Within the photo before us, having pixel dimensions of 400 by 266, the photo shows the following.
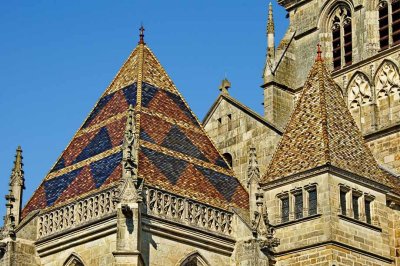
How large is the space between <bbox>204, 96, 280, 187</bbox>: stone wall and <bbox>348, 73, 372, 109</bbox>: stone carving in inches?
166

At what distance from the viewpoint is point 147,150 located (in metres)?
23.0

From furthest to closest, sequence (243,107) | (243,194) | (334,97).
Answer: (243,107) → (334,97) → (243,194)

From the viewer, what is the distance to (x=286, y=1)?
34.0 meters

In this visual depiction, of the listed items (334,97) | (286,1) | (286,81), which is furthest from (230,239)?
(286,1)

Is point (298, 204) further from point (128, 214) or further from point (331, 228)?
point (128, 214)

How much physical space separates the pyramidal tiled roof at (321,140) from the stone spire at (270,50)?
213 inches

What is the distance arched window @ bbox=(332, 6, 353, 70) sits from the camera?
31.7 m

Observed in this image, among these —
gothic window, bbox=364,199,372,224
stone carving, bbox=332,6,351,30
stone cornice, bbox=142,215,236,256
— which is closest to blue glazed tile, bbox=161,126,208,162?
stone cornice, bbox=142,215,236,256

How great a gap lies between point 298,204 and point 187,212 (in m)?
2.92

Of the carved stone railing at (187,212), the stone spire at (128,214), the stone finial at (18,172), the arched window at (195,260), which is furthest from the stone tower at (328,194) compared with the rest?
the stone finial at (18,172)

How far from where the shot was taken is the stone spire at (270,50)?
104ft

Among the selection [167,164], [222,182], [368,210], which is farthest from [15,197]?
[368,210]

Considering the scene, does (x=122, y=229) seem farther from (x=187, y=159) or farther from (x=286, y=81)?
(x=286, y=81)

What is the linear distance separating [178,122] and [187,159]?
1.33 meters
